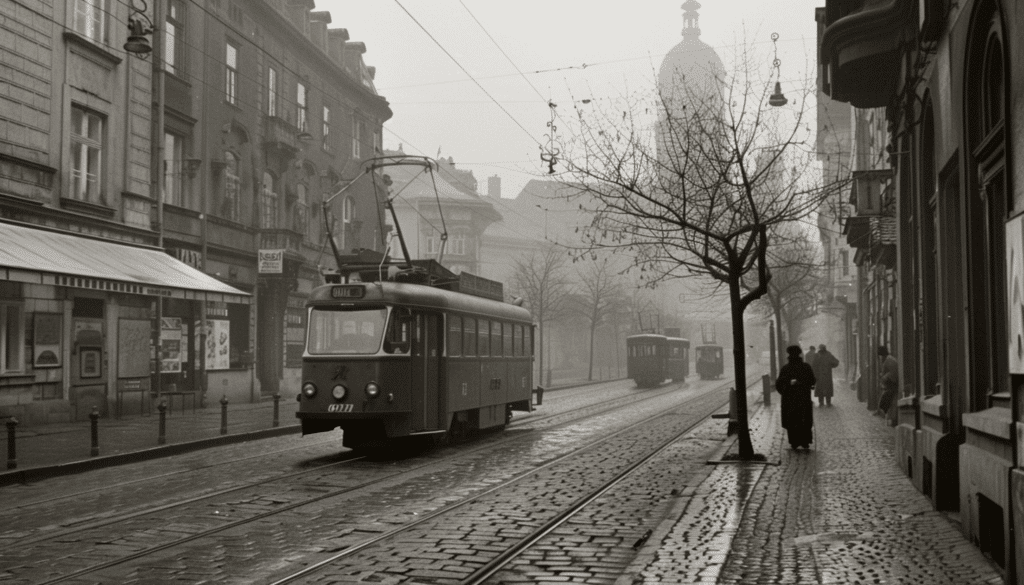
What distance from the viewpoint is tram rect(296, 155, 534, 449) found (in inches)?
650

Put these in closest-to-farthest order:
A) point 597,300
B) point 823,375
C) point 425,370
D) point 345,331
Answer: point 345,331
point 425,370
point 823,375
point 597,300

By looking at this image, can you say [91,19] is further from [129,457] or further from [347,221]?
[347,221]

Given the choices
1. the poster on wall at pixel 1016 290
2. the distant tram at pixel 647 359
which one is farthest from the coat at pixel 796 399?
the distant tram at pixel 647 359

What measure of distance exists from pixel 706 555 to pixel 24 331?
17139 millimetres

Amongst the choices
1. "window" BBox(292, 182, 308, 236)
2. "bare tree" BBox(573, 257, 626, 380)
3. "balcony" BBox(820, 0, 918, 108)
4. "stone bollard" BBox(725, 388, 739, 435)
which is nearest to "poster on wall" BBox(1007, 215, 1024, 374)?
"balcony" BBox(820, 0, 918, 108)

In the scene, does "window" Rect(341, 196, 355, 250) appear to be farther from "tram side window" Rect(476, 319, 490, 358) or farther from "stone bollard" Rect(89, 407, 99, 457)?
"stone bollard" Rect(89, 407, 99, 457)

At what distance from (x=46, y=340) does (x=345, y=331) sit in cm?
886

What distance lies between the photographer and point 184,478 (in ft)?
46.7

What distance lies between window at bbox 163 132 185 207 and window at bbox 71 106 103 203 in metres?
4.10

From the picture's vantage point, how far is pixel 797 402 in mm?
17766

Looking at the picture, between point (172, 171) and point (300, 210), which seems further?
point (300, 210)

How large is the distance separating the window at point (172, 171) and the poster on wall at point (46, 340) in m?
6.86

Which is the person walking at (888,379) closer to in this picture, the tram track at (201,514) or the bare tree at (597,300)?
the tram track at (201,514)

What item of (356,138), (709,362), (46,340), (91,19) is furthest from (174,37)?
(709,362)
